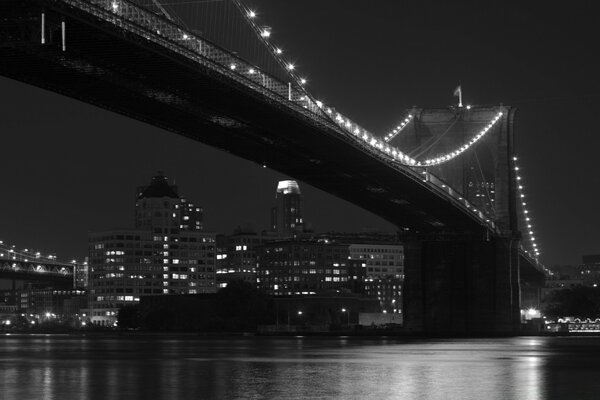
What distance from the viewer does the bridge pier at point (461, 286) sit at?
86438mm

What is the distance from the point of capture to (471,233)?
289ft

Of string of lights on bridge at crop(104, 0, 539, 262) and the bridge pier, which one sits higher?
string of lights on bridge at crop(104, 0, 539, 262)

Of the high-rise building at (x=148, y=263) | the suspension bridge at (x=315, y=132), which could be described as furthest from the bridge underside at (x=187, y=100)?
the high-rise building at (x=148, y=263)

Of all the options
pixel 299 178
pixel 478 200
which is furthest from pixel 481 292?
pixel 299 178

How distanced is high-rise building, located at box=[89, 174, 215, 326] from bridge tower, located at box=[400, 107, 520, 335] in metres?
92.8

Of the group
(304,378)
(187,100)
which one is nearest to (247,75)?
(187,100)

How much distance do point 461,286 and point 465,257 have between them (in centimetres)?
241

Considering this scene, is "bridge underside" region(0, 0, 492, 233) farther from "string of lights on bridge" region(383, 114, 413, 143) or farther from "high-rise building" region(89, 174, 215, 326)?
"high-rise building" region(89, 174, 215, 326)

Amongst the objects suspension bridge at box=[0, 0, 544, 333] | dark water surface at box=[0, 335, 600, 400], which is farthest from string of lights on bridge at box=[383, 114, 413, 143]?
dark water surface at box=[0, 335, 600, 400]

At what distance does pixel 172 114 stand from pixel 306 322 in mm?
67223

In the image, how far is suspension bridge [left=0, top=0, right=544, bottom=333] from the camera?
4256 cm

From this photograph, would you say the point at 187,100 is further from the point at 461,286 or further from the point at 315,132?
the point at 461,286

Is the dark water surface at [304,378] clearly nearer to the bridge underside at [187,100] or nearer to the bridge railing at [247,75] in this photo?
the bridge underside at [187,100]

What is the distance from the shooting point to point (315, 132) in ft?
203
